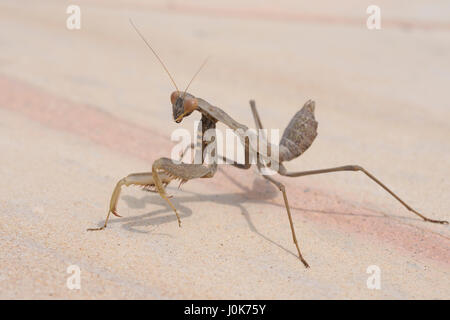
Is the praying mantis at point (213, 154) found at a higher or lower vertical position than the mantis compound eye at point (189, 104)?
lower

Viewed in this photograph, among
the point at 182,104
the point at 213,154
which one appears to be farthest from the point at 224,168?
the point at 182,104

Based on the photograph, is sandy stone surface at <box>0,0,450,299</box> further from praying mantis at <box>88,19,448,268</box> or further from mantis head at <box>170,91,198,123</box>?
mantis head at <box>170,91,198,123</box>

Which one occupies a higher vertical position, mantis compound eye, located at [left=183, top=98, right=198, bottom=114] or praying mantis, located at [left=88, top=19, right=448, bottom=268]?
mantis compound eye, located at [left=183, top=98, right=198, bottom=114]

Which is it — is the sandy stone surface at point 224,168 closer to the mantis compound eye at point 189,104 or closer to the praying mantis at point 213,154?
the praying mantis at point 213,154

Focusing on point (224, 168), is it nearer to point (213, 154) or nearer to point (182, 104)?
point (213, 154)

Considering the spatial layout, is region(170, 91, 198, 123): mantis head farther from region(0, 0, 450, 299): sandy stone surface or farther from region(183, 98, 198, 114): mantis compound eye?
region(0, 0, 450, 299): sandy stone surface

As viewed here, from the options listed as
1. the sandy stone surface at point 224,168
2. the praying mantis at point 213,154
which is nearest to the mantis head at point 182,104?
the praying mantis at point 213,154

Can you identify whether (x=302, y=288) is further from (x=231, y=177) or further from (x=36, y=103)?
(x=36, y=103)

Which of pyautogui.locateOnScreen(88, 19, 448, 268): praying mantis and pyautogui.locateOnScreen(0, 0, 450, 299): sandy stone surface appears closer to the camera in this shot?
pyautogui.locateOnScreen(0, 0, 450, 299): sandy stone surface

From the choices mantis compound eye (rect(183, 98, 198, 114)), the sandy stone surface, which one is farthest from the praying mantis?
the sandy stone surface
